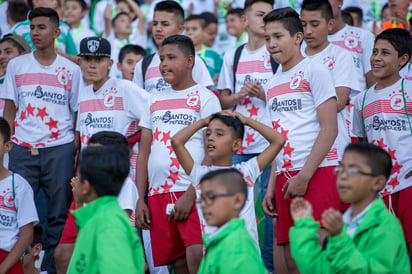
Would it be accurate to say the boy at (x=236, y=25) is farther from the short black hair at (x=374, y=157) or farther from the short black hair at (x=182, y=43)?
the short black hair at (x=374, y=157)

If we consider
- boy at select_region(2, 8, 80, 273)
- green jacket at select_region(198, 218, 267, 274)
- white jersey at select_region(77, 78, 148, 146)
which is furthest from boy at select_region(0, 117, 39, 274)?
green jacket at select_region(198, 218, 267, 274)

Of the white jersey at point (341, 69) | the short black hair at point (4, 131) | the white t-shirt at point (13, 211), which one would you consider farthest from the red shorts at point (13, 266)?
the white jersey at point (341, 69)

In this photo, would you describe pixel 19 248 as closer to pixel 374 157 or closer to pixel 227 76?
pixel 227 76

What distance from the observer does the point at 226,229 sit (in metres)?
4.48

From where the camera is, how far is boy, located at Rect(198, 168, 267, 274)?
4371 mm

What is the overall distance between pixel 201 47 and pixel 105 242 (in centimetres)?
660

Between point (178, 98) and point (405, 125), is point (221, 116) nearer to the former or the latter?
point (178, 98)

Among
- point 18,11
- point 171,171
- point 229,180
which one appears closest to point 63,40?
point 18,11

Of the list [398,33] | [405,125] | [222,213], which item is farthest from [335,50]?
[222,213]

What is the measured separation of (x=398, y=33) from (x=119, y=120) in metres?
2.76

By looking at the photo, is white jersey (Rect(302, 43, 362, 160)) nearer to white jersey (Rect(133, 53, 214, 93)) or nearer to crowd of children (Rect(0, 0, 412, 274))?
crowd of children (Rect(0, 0, 412, 274))

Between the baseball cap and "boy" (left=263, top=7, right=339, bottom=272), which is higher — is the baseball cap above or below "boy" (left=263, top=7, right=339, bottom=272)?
above

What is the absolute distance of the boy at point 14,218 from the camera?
21.1ft

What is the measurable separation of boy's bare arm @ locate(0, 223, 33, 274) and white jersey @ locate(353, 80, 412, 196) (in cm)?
310
